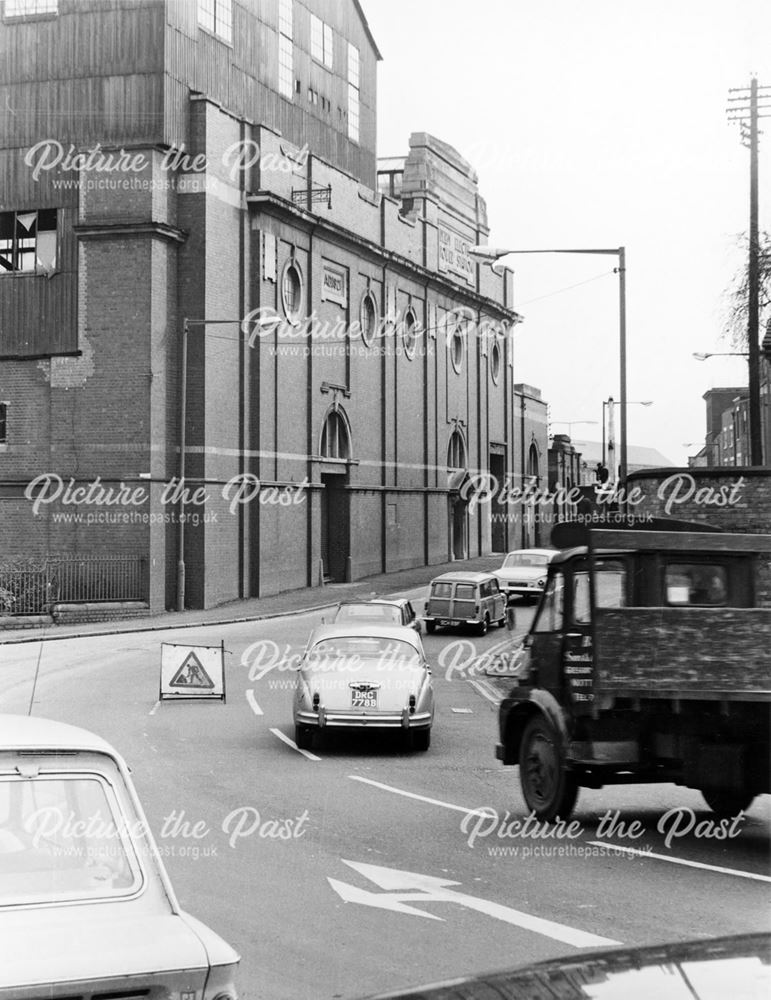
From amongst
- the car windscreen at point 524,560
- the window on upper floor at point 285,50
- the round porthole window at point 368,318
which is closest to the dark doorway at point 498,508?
the round porthole window at point 368,318

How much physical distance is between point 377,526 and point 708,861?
1654 inches

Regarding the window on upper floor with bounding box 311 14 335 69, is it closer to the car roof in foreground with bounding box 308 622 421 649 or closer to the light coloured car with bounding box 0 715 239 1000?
the car roof in foreground with bounding box 308 622 421 649

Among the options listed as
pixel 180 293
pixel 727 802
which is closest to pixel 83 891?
pixel 727 802

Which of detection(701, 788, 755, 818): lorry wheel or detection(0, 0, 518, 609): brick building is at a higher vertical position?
detection(0, 0, 518, 609): brick building

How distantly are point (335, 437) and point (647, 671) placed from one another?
38.5 m

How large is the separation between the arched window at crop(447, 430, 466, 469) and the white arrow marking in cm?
5175

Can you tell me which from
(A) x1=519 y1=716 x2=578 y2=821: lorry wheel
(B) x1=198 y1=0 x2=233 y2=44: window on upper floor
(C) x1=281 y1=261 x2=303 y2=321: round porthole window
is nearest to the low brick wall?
(A) x1=519 y1=716 x2=578 y2=821: lorry wheel

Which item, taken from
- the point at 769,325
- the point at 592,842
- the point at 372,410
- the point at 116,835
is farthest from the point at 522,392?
the point at 116,835

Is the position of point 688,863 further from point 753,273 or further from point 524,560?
point 524,560

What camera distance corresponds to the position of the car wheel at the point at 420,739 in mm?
A: 15625

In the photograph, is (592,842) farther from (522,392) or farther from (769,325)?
(522,392)

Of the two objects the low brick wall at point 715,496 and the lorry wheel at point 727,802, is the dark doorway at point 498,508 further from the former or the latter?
the lorry wheel at point 727,802

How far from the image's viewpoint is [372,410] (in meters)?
51.4

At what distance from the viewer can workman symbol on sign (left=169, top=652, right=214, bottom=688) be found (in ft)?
65.9
